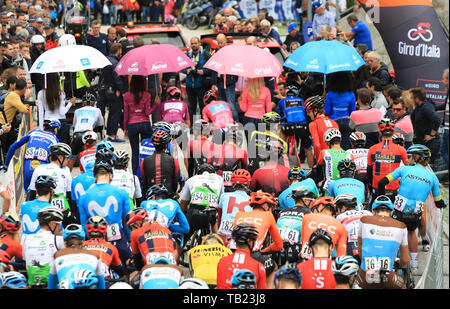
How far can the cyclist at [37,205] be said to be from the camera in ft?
33.0

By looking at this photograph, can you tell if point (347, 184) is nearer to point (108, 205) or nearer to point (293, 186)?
point (293, 186)

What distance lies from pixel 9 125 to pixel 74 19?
11061mm

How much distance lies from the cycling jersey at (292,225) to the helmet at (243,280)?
2.16 meters

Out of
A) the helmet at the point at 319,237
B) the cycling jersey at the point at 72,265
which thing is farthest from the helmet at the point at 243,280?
the cycling jersey at the point at 72,265

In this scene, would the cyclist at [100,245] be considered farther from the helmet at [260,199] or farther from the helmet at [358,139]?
the helmet at [358,139]

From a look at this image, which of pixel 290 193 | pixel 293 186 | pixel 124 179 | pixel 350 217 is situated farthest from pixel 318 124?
pixel 124 179

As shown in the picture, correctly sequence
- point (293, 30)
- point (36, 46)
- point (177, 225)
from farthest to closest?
point (293, 30) → point (36, 46) → point (177, 225)

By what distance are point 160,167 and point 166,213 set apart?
172cm

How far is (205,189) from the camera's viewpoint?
11172 millimetres

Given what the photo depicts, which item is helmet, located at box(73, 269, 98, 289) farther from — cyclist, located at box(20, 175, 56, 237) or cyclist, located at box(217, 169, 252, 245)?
cyclist, located at box(217, 169, 252, 245)

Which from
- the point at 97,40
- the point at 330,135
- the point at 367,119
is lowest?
the point at 330,135

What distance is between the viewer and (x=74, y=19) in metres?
24.8
